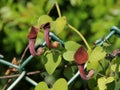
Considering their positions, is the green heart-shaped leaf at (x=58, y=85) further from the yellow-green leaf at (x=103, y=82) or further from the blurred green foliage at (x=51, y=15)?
the blurred green foliage at (x=51, y=15)

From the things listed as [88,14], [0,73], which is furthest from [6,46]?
[88,14]

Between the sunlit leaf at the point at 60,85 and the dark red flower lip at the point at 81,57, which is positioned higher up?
the dark red flower lip at the point at 81,57

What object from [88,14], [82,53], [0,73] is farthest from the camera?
[88,14]

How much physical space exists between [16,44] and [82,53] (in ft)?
4.58

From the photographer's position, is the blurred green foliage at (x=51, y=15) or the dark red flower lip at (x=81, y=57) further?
the blurred green foliage at (x=51, y=15)

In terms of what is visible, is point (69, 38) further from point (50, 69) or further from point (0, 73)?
point (50, 69)

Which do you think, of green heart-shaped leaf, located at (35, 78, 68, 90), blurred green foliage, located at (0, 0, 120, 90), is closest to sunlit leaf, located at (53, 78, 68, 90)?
green heart-shaped leaf, located at (35, 78, 68, 90)

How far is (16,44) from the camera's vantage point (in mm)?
2367

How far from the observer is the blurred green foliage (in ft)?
7.75

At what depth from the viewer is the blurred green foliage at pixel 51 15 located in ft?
7.75

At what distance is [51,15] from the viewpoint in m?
2.40

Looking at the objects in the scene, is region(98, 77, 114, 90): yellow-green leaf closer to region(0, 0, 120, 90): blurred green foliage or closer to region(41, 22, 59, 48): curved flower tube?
region(41, 22, 59, 48): curved flower tube

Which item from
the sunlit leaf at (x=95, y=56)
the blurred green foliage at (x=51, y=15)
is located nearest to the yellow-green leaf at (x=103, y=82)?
the sunlit leaf at (x=95, y=56)

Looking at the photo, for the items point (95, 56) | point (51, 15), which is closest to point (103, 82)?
point (95, 56)
